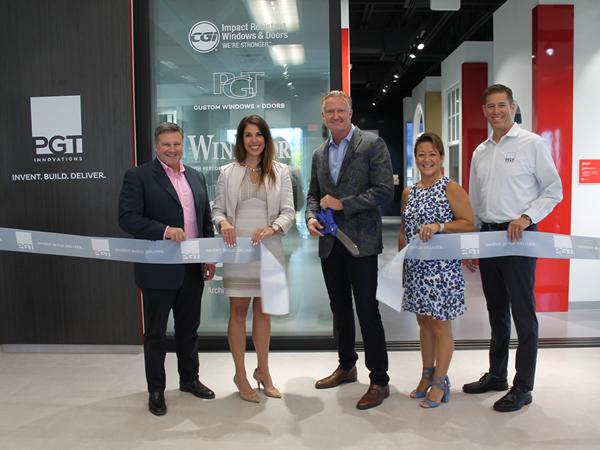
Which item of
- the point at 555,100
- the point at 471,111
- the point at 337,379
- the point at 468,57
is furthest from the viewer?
the point at 468,57

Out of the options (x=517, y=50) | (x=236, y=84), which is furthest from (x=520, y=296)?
(x=517, y=50)

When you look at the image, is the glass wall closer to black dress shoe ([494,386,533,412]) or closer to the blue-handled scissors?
the blue-handled scissors

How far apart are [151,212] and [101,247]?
0.46 metres

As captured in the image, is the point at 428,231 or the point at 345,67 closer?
the point at 428,231

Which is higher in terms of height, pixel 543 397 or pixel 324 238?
pixel 324 238

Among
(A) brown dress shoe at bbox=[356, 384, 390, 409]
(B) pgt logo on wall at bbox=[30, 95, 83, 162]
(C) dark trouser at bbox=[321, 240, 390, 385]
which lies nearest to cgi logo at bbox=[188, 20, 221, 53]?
(B) pgt logo on wall at bbox=[30, 95, 83, 162]

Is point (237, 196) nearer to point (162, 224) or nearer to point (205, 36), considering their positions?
point (162, 224)

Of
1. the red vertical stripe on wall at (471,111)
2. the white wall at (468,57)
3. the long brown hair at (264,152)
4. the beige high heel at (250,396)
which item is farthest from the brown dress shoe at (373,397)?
the white wall at (468,57)

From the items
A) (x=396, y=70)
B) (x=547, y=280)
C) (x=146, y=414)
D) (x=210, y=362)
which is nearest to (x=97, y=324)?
(x=210, y=362)

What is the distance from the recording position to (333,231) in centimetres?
313

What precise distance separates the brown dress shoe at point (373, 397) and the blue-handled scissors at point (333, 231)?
83cm

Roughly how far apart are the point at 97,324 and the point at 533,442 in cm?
322

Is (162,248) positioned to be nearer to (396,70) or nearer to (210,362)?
(210,362)

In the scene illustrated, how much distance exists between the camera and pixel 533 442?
2.69 meters
